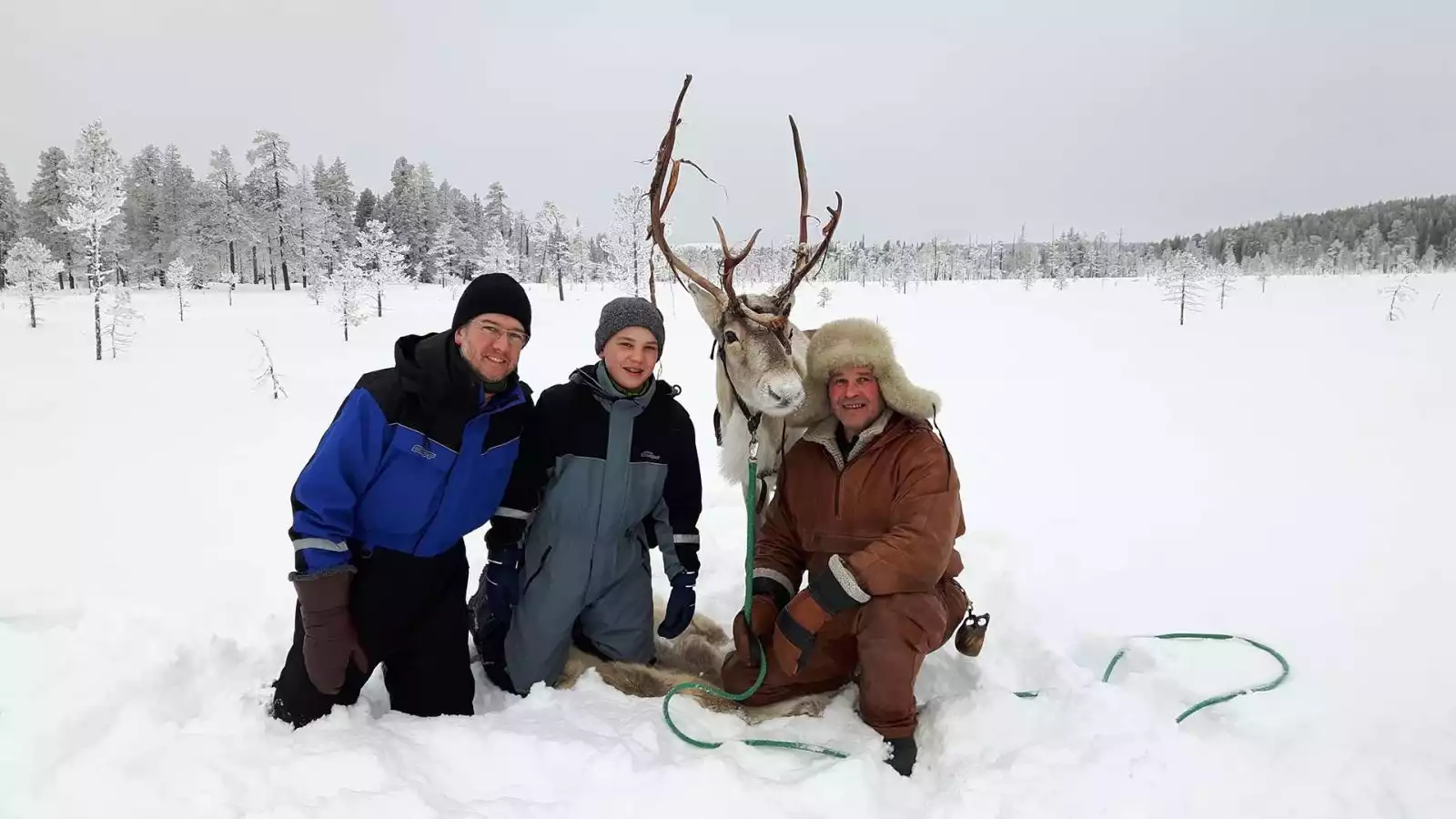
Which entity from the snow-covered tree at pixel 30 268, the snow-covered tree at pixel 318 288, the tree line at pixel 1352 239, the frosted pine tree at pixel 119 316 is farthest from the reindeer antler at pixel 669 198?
the tree line at pixel 1352 239

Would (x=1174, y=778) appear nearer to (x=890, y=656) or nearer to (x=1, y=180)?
(x=890, y=656)

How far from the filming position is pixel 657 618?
4.41 metres

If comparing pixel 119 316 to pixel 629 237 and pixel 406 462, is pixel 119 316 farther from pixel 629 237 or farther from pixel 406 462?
pixel 406 462

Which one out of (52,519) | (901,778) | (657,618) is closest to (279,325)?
(52,519)

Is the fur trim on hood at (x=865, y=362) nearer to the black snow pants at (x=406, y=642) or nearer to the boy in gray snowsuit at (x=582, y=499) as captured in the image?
the boy in gray snowsuit at (x=582, y=499)

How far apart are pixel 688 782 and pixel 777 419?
78.0 inches

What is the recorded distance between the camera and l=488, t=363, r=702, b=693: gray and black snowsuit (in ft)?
11.6

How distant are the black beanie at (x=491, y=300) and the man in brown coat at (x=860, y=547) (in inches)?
57.3

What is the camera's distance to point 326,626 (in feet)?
9.51

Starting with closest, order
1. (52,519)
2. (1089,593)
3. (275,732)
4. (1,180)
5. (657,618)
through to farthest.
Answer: (275,732) → (657,618) → (1089,593) → (52,519) → (1,180)

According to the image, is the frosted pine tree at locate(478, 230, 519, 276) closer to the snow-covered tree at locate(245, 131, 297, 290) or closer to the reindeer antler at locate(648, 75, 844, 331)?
the snow-covered tree at locate(245, 131, 297, 290)

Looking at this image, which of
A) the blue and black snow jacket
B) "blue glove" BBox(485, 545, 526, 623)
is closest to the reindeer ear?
the blue and black snow jacket

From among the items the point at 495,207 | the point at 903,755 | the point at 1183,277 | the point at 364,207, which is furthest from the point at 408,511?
the point at 495,207

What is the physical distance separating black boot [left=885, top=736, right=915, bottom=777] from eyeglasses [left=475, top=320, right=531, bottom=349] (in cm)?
242
